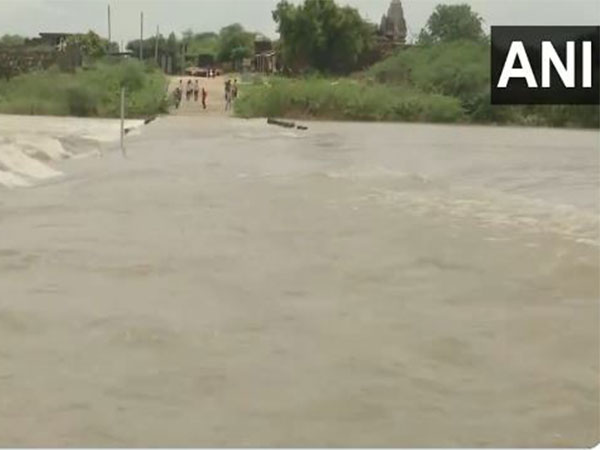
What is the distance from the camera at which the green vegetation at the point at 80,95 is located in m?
41.0

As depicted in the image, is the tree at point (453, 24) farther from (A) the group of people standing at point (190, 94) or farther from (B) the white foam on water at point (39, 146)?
(B) the white foam on water at point (39, 146)

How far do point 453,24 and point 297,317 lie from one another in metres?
72.1

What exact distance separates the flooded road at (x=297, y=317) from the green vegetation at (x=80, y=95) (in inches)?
1073

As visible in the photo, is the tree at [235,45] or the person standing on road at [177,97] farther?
the tree at [235,45]

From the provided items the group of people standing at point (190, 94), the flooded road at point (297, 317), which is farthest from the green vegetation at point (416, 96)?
the flooded road at point (297, 317)

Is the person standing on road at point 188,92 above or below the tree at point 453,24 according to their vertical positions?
below

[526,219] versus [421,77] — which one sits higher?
[421,77]

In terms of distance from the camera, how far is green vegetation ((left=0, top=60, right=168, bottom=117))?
41.0 metres

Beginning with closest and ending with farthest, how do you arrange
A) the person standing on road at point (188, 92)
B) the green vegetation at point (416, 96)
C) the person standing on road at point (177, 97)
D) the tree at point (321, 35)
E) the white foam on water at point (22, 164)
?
the white foam on water at point (22, 164) < the green vegetation at point (416, 96) < the person standing on road at point (177, 97) < the person standing on road at point (188, 92) < the tree at point (321, 35)

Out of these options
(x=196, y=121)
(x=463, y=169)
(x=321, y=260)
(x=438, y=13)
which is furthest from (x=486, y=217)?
(x=438, y=13)

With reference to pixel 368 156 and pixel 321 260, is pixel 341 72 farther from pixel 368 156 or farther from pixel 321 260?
pixel 321 260

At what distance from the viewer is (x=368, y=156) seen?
74.2 ft

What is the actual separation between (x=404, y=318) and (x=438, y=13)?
245 feet

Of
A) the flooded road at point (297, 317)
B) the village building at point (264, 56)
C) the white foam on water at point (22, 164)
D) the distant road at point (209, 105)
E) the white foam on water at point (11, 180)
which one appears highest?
the village building at point (264, 56)
